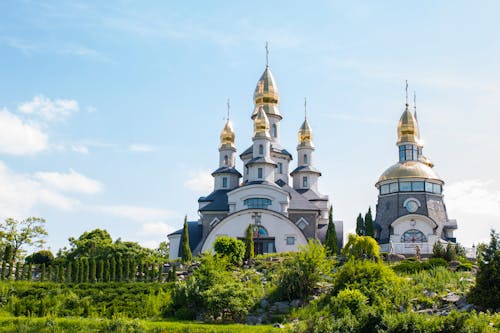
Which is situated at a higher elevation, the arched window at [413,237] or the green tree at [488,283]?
the arched window at [413,237]

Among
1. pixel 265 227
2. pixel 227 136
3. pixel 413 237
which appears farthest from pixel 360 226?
pixel 227 136

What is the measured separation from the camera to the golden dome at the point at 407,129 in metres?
49.7

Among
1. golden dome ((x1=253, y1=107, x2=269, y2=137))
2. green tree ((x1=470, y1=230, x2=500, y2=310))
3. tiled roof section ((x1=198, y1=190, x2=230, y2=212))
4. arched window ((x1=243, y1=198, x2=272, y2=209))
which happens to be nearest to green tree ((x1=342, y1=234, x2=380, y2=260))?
green tree ((x1=470, y1=230, x2=500, y2=310))

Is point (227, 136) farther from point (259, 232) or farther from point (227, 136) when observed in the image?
point (259, 232)

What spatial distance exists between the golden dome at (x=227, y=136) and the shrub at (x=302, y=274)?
26092 mm

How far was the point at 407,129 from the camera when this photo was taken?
164ft

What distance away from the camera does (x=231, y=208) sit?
4534cm

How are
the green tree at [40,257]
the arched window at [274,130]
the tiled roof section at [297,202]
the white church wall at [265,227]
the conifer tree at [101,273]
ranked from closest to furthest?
the conifer tree at [101,273] → the white church wall at [265,227] → the green tree at [40,257] → the tiled roof section at [297,202] → the arched window at [274,130]

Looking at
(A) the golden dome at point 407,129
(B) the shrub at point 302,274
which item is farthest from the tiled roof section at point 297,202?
(B) the shrub at point 302,274

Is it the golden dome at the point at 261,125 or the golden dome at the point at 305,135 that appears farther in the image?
the golden dome at the point at 305,135

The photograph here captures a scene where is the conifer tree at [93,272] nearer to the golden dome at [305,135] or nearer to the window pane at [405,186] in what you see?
the window pane at [405,186]

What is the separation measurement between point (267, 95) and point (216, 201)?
10.6 m

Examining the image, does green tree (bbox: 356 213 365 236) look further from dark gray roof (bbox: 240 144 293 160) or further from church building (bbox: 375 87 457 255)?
dark gray roof (bbox: 240 144 293 160)

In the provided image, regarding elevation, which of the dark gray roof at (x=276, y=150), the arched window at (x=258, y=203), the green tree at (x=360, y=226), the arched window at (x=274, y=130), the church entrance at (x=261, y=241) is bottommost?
the church entrance at (x=261, y=241)
